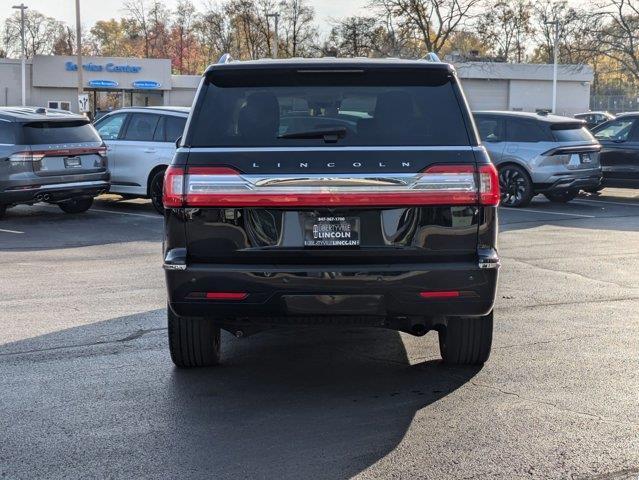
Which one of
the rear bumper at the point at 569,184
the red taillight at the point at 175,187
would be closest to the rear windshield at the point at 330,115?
the red taillight at the point at 175,187

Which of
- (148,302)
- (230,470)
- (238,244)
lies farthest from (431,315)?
(148,302)

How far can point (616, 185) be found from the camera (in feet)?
59.3

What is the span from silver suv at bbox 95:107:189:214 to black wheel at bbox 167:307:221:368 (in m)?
9.36

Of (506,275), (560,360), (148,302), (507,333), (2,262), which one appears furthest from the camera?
(2,262)

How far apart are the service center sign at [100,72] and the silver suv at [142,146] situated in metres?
44.3

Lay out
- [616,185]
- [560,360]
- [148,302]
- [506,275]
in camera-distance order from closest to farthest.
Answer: [560,360] → [148,302] → [506,275] → [616,185]

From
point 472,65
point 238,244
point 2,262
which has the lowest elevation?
point 2,262

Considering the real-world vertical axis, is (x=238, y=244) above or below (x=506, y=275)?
above

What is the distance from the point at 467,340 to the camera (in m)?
5.75

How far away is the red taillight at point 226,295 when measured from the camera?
496cm

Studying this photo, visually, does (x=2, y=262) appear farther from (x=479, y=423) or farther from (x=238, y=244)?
(x=479, y=423)

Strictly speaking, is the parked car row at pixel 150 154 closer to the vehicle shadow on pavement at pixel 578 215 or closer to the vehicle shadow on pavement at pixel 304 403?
the vehicle shadow on pavement at pixel 578 215

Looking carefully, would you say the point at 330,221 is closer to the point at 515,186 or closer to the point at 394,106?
the point at 394,106

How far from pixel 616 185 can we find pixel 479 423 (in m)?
14.4
